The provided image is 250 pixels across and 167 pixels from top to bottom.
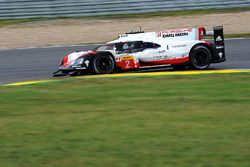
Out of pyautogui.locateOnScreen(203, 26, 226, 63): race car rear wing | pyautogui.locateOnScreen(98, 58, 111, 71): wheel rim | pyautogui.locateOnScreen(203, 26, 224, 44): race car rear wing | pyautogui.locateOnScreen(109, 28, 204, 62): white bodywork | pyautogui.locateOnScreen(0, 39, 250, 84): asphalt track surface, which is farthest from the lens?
pyautogui.locateOnScreen(0, 39, 250, 84): asphalt track surface

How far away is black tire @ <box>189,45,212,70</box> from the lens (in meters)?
15.0

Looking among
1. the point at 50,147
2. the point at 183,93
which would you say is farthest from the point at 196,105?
the point at 50,147

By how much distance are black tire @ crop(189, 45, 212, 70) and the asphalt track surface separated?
607 mm

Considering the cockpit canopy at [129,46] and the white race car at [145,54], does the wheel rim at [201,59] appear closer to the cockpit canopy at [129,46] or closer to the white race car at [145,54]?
the white race car at [145,54]

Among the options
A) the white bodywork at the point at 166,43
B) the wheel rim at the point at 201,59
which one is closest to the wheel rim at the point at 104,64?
the white bodywork at the point at 166,43

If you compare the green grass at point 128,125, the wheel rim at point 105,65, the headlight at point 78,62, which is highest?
the headlight at point 78,62

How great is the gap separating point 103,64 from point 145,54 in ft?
3.38

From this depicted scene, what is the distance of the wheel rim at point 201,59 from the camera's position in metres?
15.1

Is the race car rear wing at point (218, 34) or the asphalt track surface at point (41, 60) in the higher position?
the race car rear wing at point (218, 34)

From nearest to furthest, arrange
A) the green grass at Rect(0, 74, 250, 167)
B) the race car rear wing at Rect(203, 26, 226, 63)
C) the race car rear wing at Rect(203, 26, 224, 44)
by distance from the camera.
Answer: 1. the green grass at Rect(0, 74, 250, 167)
2. the race car rear wing at Rect(203, 26, 226, 63)
3. the race car rear wing at Rect(203, 26, 224, 44)

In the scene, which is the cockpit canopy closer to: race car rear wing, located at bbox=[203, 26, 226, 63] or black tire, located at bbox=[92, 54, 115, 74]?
black tire, located at bbox=[92, 54, 115, 74]

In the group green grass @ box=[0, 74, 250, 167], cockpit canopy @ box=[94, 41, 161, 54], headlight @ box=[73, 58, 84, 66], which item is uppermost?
cockpit canopy @ box=[94, 41, 161, 54]

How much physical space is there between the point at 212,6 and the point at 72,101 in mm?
17999

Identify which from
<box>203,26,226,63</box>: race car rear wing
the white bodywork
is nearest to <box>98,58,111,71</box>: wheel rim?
the white bodywork
